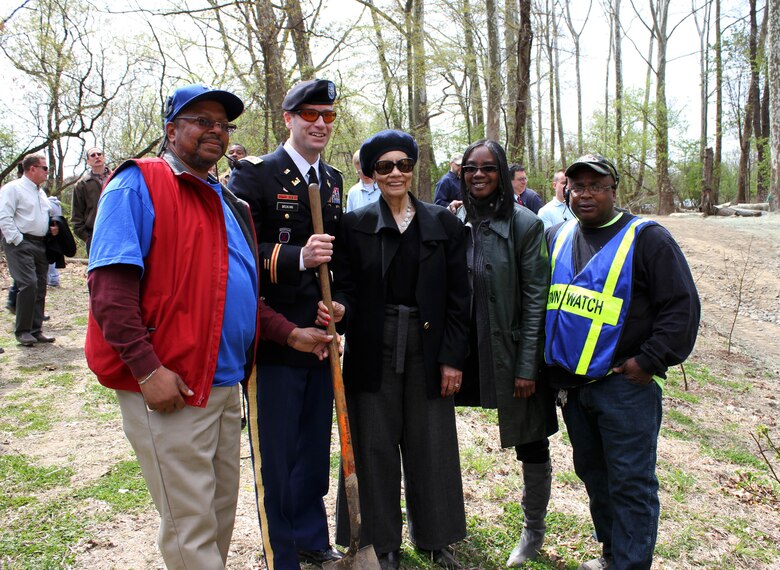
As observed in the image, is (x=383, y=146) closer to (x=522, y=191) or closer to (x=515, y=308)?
(x=515, y=308)

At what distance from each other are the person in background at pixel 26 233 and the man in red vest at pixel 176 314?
549 centimetres

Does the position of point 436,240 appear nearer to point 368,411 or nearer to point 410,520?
point 368,411

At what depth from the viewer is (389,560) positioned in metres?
2.94

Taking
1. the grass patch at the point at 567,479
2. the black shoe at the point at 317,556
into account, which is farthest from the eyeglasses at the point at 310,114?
the grass patch at the point at 567,479

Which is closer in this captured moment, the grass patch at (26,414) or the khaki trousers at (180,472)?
the khaki trousers at (180,472)

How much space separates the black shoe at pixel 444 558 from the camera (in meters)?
2.98

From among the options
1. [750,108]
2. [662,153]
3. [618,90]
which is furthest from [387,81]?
[750,108]

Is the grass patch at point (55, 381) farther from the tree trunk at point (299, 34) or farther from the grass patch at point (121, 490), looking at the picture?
the tree trunk at point (299, 34)

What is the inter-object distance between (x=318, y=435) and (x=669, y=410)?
4.19m

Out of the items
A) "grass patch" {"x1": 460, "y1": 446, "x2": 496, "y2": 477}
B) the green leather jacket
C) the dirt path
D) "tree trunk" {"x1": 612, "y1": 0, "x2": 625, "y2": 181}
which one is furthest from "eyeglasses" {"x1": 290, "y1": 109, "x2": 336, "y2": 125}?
"tree trunk" {"x1": 612, "y1": 0, "x2": 625, "y2": 181}

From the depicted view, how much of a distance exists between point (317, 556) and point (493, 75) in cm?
1087

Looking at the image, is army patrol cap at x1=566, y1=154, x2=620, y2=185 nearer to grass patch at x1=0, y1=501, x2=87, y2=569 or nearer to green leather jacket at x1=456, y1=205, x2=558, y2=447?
green leather jacket at x1=456, y1=205, x2=558, y2=447

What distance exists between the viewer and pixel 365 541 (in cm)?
293

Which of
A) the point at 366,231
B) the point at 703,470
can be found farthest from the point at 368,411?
the point at 703,470
